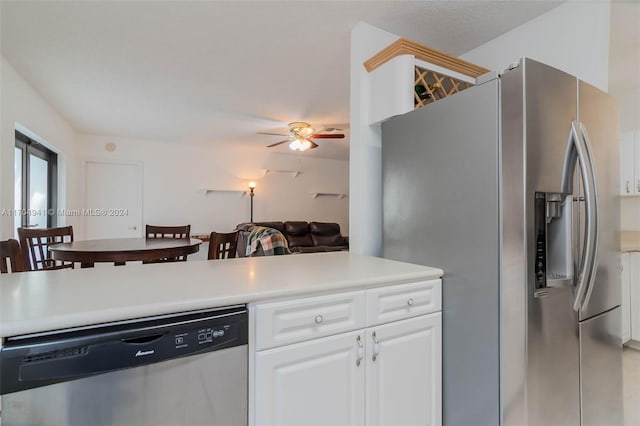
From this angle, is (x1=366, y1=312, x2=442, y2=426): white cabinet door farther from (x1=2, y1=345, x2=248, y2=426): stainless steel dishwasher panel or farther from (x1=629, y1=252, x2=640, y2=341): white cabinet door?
(x1=629, y1=252, x2=640, y2=341): white cabinet door

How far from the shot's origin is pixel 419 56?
5.63ft

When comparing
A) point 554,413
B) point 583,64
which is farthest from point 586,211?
point 583,64

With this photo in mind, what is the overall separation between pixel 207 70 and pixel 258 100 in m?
0.76

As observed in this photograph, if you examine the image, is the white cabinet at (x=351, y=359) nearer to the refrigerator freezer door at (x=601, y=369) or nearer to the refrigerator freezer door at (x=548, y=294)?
the refrigerator freezer door at (x=548, y=294)

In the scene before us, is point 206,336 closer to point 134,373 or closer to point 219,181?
point 134,373

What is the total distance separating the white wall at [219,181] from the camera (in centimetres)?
516

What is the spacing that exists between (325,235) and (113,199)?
3760mm

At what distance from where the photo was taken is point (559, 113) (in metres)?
1.21

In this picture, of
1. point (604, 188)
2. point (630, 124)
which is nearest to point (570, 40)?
point (604, 188)

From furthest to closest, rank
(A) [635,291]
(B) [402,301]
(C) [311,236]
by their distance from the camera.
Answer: (C) [311,236], (A) [635,291], (B) [402,301]

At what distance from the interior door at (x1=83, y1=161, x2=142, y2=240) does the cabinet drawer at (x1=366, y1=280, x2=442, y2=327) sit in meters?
5.00

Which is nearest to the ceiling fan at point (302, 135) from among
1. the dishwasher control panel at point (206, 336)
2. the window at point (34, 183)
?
the window at point (34, 183)

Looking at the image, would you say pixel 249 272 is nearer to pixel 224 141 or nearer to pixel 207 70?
pixel 207 70

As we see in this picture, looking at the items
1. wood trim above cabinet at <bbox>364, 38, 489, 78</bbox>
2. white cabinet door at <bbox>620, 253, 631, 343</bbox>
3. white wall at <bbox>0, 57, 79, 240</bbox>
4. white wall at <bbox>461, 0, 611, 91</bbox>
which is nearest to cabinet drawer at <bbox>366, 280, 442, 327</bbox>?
wood trim above cabinet at <bbox>364, 38, 489, 78</bbox>
